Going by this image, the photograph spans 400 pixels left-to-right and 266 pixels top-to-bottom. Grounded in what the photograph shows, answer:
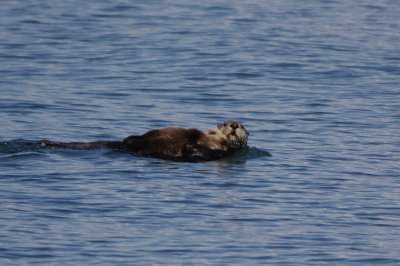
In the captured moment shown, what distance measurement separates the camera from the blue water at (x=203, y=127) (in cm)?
972

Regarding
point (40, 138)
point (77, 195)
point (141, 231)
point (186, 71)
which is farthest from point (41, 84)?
point (141, 231)

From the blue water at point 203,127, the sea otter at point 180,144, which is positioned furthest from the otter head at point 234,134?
the blue water at point 203,127

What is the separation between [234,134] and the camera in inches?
491

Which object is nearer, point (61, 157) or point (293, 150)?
point (61, 157)

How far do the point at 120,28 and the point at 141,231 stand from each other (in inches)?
568

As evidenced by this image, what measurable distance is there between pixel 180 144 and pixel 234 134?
66cm

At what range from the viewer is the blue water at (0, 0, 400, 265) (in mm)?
9719

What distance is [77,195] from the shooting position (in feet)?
35.9

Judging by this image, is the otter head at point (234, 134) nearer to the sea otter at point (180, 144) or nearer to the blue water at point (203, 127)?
the sea otter at point (180, 144)

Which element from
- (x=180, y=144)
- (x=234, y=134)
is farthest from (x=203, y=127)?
(x=180, y=144)

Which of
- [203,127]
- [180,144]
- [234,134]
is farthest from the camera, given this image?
[203,127]

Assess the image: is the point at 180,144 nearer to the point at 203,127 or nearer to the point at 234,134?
the point at 234,134

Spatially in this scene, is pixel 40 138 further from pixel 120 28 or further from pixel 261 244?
pixel 120 28

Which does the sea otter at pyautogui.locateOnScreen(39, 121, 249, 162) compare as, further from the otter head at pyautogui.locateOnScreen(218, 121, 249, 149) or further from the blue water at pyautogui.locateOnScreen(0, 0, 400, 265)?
the blue water at pyautogui.locateOnScreen(0, 0, 400, 265)
